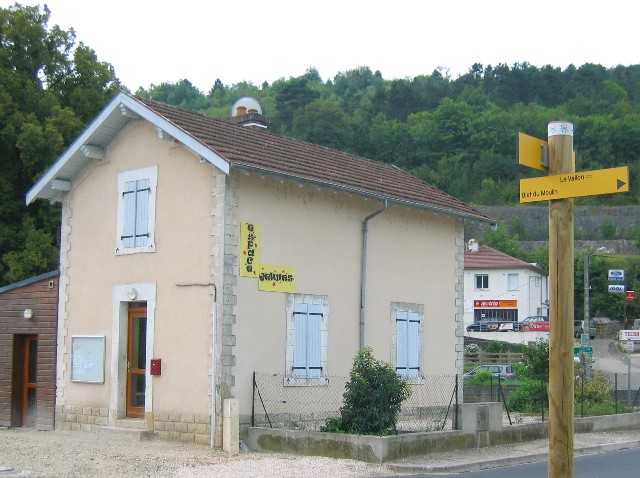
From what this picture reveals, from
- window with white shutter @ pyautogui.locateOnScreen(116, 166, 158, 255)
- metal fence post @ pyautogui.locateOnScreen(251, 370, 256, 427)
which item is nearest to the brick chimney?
Result: window with white shutter @ pyautogui.locateOnScreen(116, 166, 158, 255)

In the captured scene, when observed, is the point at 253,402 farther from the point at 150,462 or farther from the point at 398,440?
the point at 398,440

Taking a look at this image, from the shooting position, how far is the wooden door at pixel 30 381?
20.0 m

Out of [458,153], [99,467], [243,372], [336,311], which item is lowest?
[99,467]

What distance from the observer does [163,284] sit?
1719cm

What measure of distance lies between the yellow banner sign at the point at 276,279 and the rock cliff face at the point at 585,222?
84.2 m

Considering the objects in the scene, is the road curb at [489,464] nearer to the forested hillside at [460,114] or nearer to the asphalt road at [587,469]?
the asphalt road at [587,469]

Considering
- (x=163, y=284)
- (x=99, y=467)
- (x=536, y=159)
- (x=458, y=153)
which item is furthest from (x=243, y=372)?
(x=458, y=153)

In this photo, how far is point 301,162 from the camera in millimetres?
18781

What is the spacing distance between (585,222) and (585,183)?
105180 millimetres

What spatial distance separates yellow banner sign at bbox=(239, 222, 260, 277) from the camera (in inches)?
654

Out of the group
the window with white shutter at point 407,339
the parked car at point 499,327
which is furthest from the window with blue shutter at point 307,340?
the parked car at point 499,327

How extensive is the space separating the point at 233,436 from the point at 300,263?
13.0 feet

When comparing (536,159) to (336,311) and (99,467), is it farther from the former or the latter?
(336,311)

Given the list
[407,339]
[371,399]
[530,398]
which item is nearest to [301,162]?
[407,339]
